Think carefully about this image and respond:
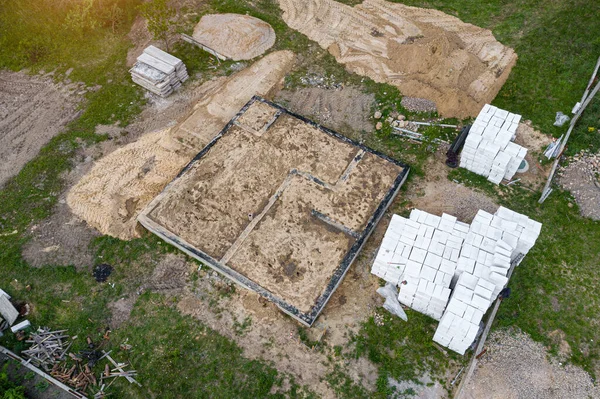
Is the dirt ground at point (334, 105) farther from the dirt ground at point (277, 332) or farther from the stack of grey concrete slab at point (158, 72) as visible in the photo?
the dirt ground at point (277, 332)

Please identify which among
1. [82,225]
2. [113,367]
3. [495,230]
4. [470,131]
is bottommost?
[113,367]

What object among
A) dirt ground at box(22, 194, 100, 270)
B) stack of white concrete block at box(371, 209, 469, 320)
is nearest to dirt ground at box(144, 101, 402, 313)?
stack of white concrete block at box(371, 209, 469, 320)

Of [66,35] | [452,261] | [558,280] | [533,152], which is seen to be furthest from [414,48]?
[66,35]

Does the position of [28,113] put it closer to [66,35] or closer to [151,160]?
[66,35]

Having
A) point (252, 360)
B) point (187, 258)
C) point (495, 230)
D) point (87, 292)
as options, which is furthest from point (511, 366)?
point (87, 292)

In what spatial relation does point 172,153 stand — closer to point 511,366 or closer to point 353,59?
point 353,59

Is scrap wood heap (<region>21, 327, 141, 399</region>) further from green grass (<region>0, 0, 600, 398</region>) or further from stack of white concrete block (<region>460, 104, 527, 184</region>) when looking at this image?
stack of white concrete block (<region>460, 104, 527, 184</region>)

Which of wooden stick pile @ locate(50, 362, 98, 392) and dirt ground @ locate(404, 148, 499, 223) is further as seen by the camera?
dirt ground @ locate(404, 148, 499, 223)
